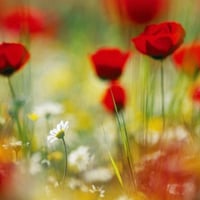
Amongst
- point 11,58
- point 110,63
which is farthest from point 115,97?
point 11,58

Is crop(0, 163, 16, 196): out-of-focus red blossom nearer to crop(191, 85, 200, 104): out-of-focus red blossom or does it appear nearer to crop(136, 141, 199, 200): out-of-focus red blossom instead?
crop(136, 141, 199, 200): out-of-focus red blossom

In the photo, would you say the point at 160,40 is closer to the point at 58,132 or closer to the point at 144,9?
the point at 144,9

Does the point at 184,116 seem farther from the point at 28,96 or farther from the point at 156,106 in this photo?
the point at 28,96

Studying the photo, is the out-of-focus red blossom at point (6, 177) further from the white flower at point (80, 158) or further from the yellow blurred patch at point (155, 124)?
the yellow blurred patch at point (155, 124)

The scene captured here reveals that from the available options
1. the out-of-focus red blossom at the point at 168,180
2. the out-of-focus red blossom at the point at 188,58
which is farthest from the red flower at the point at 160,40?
the out-of-focus red blossom at the point at 168,180

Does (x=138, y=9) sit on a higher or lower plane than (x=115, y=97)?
higher
